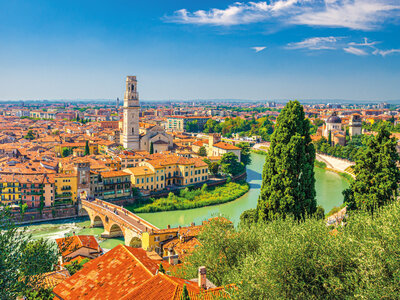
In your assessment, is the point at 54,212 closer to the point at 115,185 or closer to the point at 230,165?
the point at 115,185

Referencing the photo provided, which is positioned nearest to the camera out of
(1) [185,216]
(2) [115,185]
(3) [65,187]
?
(1) [185,216]

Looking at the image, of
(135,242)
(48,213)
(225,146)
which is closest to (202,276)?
(135,242)

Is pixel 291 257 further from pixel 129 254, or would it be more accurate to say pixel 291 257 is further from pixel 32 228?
pixel 32 228

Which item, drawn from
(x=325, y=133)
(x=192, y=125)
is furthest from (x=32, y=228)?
(x=192, y=125)

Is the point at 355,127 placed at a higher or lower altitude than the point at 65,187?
higher

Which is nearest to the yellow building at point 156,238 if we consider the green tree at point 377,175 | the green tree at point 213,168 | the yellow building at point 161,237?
the yellow building at point 161,237

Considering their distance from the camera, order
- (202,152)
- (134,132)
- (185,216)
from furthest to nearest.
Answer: (202,152), (134,132), (185,216)

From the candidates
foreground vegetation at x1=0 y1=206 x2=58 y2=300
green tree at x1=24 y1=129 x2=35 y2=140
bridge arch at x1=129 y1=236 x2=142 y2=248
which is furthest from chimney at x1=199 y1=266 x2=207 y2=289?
green tree at x1=24 y1=129 x2=35 y2=140
